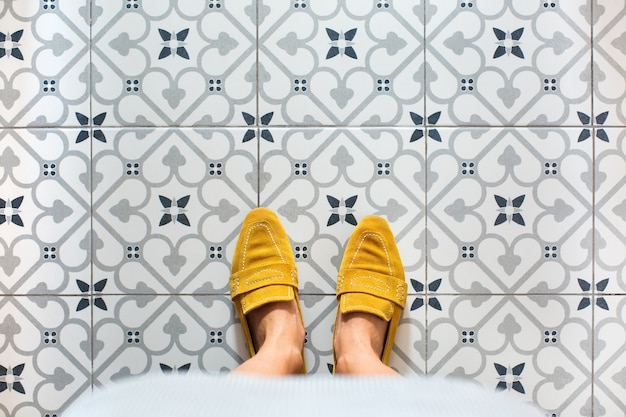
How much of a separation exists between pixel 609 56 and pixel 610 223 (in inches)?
12.7

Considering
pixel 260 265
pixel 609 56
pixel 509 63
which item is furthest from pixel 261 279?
pixel 609 56

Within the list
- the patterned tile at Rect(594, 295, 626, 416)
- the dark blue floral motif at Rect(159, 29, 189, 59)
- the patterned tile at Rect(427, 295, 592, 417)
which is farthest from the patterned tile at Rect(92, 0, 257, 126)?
the patterned tile at Rect(594, 295, 626, 416)

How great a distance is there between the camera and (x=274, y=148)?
3.12 feet

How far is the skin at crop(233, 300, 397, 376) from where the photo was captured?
0.88 m

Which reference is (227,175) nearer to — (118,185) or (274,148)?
(274,148)

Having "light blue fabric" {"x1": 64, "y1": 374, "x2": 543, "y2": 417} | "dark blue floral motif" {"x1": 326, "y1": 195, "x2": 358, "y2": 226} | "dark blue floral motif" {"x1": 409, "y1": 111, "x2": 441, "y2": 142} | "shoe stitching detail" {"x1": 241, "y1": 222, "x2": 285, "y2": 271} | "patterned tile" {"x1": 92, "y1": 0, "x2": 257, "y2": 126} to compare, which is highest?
"patterned tile" {"x1": 92, "y1": 0, "x2": 257, "y2": 126}

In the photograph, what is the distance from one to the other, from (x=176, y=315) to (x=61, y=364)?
242 millimetres

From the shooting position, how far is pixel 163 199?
95 cm

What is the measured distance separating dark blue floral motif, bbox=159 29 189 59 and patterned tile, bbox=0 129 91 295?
233 millimetres

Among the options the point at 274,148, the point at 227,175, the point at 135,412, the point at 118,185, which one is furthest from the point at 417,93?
the point at 135,412

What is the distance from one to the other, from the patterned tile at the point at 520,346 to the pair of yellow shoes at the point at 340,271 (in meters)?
0.09

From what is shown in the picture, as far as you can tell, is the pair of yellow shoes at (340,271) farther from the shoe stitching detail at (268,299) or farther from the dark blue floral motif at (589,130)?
the dark blue floral motif at (589,130)

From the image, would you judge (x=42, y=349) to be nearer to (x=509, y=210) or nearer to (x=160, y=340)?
(x=160, y=340)

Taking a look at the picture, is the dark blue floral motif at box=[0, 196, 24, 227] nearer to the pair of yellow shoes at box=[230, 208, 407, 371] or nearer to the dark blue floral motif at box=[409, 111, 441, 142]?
the pair of yellow shoes at box=[230, 208, 407, 371]
